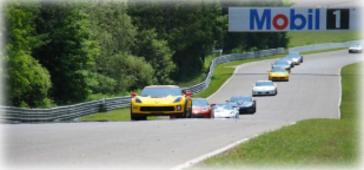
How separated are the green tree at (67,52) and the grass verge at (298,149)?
109 feet

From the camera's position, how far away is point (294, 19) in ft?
143

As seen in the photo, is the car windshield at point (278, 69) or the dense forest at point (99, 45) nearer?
the dense forest at point (99, 45)

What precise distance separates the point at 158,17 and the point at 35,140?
59555mm

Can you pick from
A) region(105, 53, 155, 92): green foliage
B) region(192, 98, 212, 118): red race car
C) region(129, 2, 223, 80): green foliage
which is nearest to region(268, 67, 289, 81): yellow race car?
region(129, 2, 223, 80): green foliage

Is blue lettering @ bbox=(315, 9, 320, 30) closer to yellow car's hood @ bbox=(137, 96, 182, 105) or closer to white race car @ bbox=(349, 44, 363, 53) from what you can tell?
yellow car's hood @ bbox=(137, 96, 182, 105)

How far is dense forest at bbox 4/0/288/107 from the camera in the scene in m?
44.3

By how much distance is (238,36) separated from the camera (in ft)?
357

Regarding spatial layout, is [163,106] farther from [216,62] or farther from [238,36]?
[238,36]

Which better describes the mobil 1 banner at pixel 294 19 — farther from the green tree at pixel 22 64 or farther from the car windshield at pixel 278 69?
the car windshield at pixel 278 69

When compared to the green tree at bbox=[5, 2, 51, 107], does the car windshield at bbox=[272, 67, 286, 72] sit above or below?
below

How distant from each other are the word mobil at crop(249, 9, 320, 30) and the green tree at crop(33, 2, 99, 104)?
14409 millimetres

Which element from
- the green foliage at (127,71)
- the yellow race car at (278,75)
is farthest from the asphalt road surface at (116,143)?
the yellow race car at (278,75)

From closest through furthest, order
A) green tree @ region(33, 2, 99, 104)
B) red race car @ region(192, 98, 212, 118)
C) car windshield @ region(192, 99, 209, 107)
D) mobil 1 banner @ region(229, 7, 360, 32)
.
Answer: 1. red race car @ region(192, 98, 212, 118)
2. car windshield @ region(192, 99, 209, 107)
3. mobil 1 banner @ region(229, 7, 360, 32)
4. green tree @ region(33, 2, 99, 104)

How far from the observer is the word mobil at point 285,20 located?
40.4 metres
